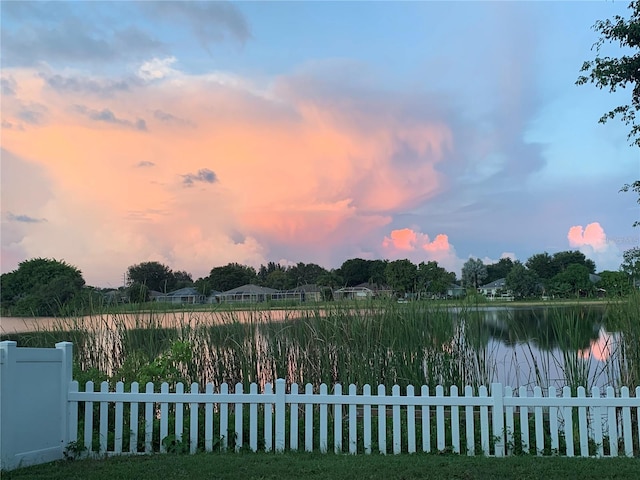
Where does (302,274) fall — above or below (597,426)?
above

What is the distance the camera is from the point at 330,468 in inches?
144

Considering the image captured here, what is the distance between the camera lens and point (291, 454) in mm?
4164

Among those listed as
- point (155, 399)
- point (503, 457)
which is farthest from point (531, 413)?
point (155, 399)

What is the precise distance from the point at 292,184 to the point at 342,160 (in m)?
1.27

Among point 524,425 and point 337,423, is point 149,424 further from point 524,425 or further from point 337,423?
point 524,425

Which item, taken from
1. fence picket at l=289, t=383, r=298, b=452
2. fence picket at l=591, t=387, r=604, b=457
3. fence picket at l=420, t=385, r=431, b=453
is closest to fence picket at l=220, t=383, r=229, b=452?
fence picket at l=289, t=383, r=298, b=452

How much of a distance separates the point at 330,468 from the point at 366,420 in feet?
2.19

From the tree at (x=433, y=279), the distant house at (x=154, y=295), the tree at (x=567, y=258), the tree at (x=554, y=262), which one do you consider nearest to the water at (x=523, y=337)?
the distant house at (x=154, y=295)

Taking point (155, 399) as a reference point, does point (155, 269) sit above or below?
above

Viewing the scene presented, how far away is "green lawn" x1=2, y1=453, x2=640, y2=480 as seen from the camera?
11.5 ft

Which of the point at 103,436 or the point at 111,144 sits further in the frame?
the point at 111,144

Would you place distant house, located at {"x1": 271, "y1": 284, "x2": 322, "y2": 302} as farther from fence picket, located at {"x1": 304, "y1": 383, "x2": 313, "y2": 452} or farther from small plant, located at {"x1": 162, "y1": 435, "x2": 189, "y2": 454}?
small plant, located at {"x1": 162, "y1": 435, "x2": 189, "y2": 454}

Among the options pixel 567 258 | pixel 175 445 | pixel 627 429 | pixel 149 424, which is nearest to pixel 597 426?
pixel 627 429

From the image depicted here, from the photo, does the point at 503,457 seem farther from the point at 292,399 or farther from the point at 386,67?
the point at 386,67
